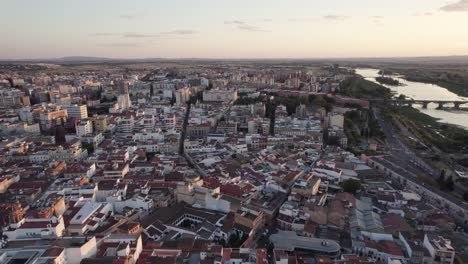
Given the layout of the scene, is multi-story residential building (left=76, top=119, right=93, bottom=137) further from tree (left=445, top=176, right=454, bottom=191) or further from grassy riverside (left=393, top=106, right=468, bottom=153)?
grassy riverside (left=393, top=106, right=468, bottom=153)

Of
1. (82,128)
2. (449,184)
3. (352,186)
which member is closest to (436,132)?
(449,184)

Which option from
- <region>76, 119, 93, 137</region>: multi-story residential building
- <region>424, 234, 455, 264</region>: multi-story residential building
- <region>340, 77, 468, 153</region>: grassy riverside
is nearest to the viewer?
<region>424, 234, 455, 264</region>: multi-story residential building

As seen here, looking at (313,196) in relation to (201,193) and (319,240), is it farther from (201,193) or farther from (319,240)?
(201,193)

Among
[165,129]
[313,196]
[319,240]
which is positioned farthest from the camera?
[165,129]

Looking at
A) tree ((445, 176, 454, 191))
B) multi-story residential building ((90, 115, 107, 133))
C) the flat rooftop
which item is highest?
multi-story residential building ((90, 115, 107, 133))

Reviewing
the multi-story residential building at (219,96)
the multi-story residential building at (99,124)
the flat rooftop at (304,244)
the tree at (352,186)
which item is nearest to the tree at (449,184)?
the tree at (352,186)

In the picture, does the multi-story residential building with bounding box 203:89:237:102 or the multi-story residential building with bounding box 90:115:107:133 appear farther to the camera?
the multi-story residential building with bounding box 203:89:237:102

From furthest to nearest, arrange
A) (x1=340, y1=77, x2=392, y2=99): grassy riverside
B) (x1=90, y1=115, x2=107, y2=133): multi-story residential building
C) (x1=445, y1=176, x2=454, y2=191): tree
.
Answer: (x1=340, y1=77, x2=392, y2=99): grassy riverside → (x1=90, y1=115, x2=107, y2=133): multi-story residential building → (x1=445, y1=176, x2=454, y2=191): tree

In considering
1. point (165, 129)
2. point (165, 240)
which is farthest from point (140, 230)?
point (165, 129)

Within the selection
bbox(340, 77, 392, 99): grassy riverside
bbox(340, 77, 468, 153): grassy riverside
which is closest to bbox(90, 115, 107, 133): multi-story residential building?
bbox(340, 77, 468, 153): grassy riverside

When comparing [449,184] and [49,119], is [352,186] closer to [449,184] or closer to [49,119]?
[449,184]

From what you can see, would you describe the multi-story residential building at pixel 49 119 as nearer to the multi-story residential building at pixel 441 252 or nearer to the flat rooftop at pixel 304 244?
the flat rooftop at pixel 304 244
